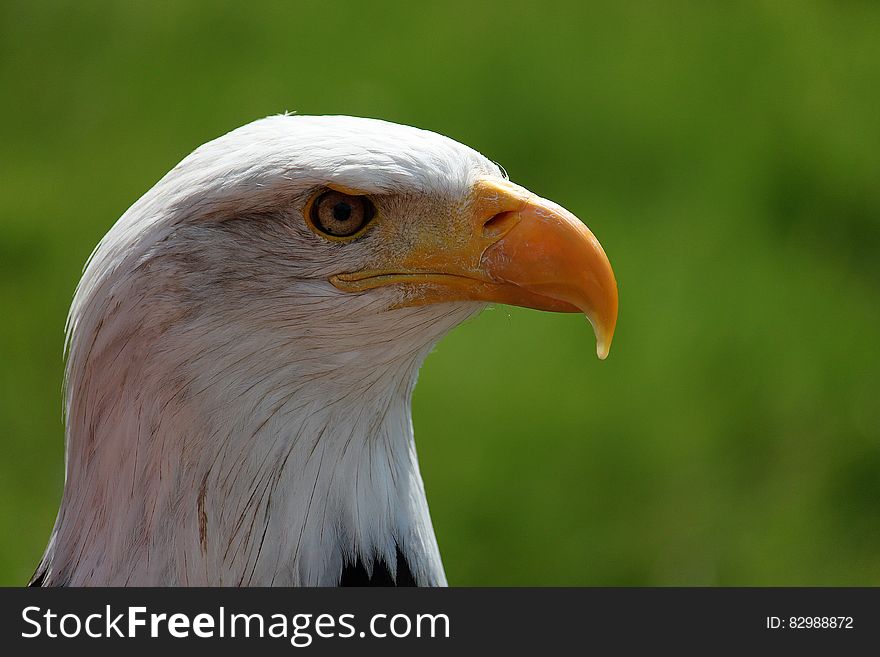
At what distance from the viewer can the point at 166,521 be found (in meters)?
1.96

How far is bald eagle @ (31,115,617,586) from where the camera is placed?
188cm

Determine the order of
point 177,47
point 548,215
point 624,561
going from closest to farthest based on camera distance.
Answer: point 548,215 → point 624,561 → point 177,47

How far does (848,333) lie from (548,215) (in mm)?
3070

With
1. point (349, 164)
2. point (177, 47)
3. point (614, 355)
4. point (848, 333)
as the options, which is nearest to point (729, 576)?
point (614, 355)

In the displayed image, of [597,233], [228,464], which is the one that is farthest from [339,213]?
[597,233]

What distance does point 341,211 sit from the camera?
6.26 ft

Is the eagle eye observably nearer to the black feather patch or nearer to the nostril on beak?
the nostril on beak

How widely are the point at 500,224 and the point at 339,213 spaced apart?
0.93 feet

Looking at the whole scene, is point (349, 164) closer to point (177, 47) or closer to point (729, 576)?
point (729, 576)

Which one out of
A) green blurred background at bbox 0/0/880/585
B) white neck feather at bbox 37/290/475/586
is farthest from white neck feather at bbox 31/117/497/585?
green blurred background at bbox 0/0/880/585

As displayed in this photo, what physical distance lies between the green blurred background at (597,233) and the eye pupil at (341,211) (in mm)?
2144

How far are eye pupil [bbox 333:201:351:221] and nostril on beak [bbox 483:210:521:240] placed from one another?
0.24 meters

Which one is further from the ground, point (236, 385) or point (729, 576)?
point (236, 385)

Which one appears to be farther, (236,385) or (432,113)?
(432,113)
